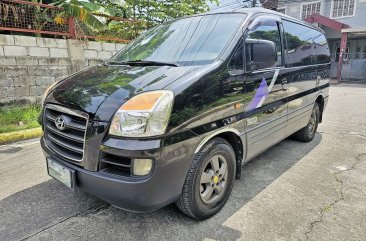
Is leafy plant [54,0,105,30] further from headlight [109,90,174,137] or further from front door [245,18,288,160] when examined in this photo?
headlight [109,90,174,137]

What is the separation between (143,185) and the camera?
2025 millimetres

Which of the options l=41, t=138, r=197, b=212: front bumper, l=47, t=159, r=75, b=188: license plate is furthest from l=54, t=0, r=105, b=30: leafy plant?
l=41, t=138, r=197, b=212: front bumper

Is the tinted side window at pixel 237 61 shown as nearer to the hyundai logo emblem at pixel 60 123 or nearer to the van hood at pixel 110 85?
the van hood at pixel 110 85

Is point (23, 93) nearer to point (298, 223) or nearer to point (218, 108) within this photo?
point (218, 108)

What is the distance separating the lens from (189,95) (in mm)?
2230

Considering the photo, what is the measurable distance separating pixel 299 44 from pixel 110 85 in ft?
9.63

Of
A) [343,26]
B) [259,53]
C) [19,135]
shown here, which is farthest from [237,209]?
[343,26]

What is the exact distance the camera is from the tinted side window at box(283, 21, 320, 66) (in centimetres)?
378

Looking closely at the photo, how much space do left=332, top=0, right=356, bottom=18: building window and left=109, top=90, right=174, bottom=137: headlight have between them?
2297cm

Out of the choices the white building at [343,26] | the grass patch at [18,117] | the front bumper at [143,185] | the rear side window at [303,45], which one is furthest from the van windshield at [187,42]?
the white building at [343,26]

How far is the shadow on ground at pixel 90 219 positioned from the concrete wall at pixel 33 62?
3.74m

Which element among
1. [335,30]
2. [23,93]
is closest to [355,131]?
[23,93]

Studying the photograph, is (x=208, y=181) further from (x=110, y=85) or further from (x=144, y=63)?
(x=144, y=63)

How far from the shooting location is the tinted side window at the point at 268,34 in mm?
2978
